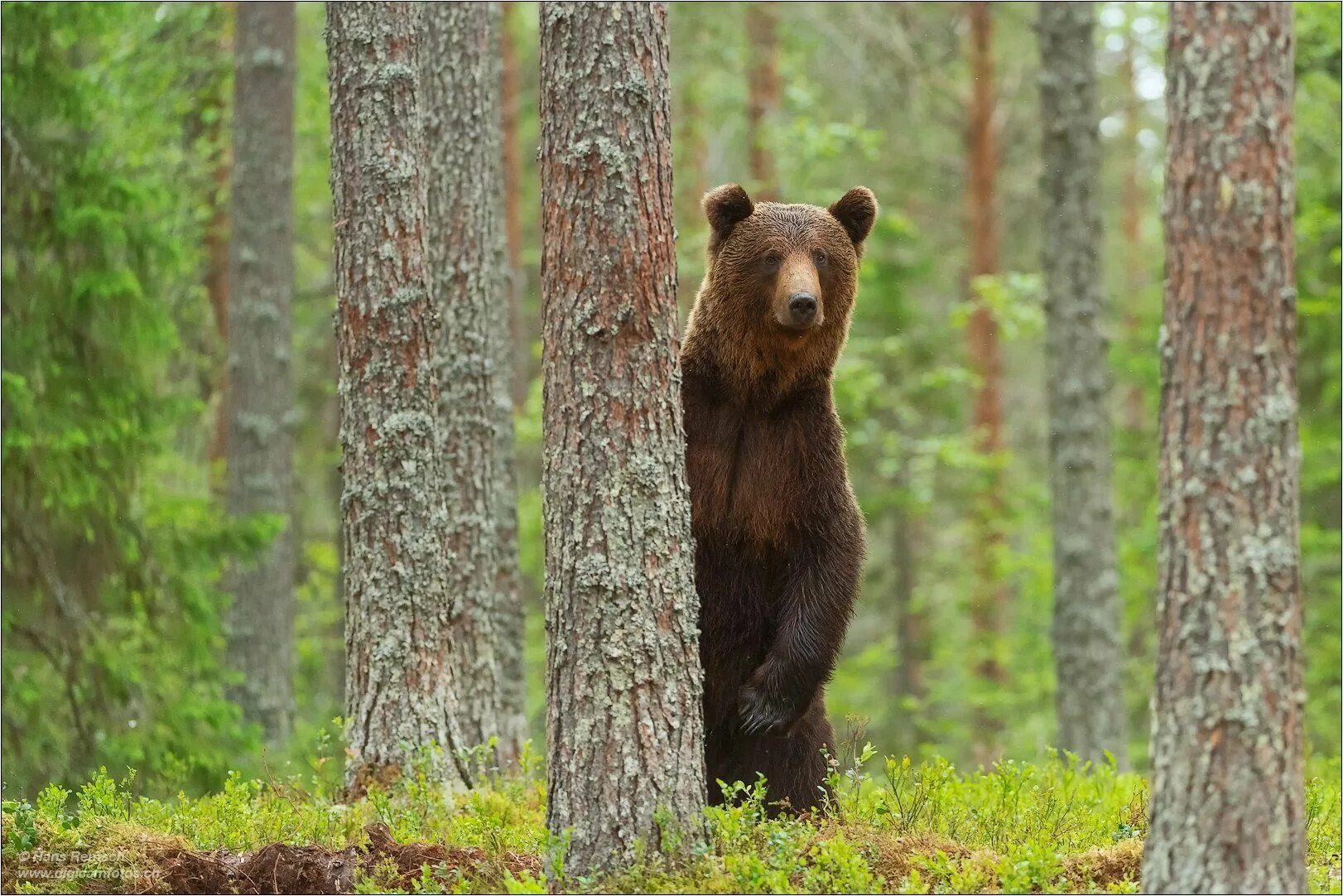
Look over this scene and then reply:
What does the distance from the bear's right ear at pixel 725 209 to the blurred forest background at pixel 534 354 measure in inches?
141

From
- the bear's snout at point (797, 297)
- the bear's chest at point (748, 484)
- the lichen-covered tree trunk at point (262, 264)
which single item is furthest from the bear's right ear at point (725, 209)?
the lichen-covered tree trunk at point (262, 264)

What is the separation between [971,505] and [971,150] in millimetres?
5313

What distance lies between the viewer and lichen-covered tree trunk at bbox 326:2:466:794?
22.5 feet

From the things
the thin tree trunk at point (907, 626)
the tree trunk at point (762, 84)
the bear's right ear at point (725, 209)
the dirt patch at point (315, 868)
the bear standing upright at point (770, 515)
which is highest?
the tree trunk at point (762, 84)

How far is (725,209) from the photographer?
7129mm

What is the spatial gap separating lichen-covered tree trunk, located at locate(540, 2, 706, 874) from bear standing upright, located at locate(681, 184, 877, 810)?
1.35 m

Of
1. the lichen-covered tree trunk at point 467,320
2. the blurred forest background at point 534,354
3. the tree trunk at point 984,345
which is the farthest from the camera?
the tree trunk at point 984,345

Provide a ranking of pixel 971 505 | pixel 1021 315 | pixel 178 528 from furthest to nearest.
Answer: pixel 971 505 → pixel 1021 315 → pixel 178 528

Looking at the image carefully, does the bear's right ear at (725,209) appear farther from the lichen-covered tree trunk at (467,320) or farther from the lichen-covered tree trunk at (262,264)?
the lichen-covered tree trunk at (262,264)

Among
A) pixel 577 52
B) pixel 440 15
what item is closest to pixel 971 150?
pixel 440 15

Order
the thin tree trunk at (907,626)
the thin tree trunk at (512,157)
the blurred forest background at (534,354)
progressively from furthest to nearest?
the thin tree trunk at (907,626)
the thin tree trunk at (512,157)
the blurred forest background at (534,354)

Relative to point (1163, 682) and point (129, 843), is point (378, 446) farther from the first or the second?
point (1163, 682)

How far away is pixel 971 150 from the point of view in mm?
20219

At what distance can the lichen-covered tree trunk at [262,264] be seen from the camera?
13.4 metres
